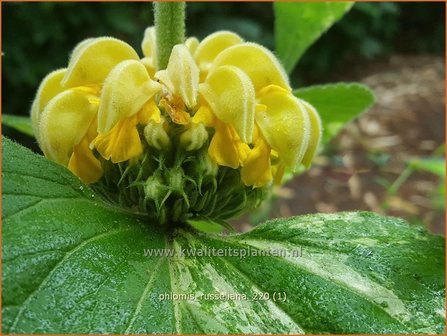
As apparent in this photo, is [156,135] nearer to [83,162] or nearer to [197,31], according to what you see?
[83,162]

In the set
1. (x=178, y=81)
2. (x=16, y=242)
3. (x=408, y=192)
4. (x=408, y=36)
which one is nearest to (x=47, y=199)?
(x=16, y=242)

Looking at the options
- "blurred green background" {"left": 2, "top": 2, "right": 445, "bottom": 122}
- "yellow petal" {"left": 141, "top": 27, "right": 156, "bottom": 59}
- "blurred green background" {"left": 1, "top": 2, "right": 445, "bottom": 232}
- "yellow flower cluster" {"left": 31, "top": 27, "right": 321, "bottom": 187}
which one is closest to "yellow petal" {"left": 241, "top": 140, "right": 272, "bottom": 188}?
"yellow flower cluster" {"left": 31, "top": 27, "right": 321, "bottom": 187}

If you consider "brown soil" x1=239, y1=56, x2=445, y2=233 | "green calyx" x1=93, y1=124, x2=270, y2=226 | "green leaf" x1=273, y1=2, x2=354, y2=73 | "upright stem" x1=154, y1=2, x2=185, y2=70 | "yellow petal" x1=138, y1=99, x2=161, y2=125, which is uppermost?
"brown soil" x1=239, y1=56, x2=445, y2=233

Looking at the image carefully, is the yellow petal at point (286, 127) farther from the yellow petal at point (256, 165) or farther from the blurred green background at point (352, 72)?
the blurred green background at point (352, 72)

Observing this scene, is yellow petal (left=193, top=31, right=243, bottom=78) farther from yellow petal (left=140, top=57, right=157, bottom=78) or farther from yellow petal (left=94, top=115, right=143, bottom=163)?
yellow petal (left=94, top=115, right=143, bottom=163)

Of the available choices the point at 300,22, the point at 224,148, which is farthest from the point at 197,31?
the point at 224,148

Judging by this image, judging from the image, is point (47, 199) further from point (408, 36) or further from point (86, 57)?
point (408, 36)

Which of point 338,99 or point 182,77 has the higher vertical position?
point 338,99
